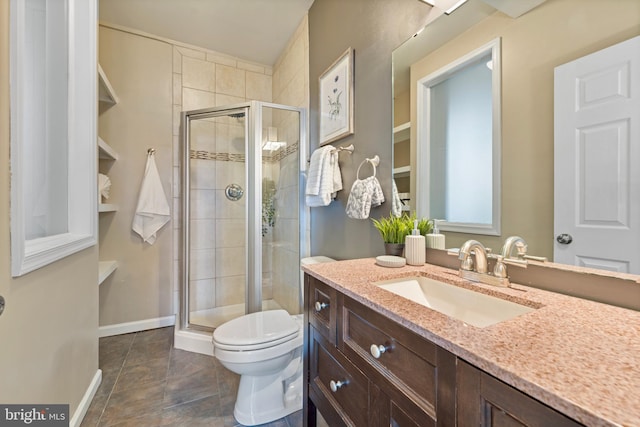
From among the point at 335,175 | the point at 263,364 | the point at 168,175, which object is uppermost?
the point at 168,175

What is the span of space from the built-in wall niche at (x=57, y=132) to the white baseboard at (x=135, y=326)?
129cm

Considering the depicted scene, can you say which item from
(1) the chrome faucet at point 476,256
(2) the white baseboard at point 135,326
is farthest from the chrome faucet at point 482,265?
(2) the white baseboard at point 135,326

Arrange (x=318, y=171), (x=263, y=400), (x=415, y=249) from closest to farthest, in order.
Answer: (x=415, y=249) < (x=263, y=400) < (x=318, y=171)

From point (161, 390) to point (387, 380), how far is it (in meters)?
1.60

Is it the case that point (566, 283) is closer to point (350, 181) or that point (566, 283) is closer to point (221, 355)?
point (350, 181)

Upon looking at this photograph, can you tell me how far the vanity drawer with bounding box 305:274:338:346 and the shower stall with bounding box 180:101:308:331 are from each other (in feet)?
3.74

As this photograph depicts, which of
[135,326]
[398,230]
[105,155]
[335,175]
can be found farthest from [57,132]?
[135,326]

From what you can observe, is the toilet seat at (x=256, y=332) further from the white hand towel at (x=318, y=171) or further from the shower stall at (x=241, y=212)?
the white hand towel at (x=318, y=171)

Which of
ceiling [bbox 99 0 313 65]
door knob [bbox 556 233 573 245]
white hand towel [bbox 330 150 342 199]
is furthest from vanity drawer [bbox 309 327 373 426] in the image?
ceiling [bbox 99 0 313 65]

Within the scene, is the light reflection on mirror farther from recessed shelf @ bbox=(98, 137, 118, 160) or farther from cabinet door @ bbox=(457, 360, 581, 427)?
recessed shelf @ bbox=(98, 137, 118, 160)

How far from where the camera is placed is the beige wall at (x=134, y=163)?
2.36m

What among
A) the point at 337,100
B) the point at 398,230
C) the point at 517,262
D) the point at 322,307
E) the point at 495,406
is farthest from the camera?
the point at 337,100

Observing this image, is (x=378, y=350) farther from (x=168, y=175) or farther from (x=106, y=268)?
(x=168, y=175)

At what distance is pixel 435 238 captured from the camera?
45.9 inches
